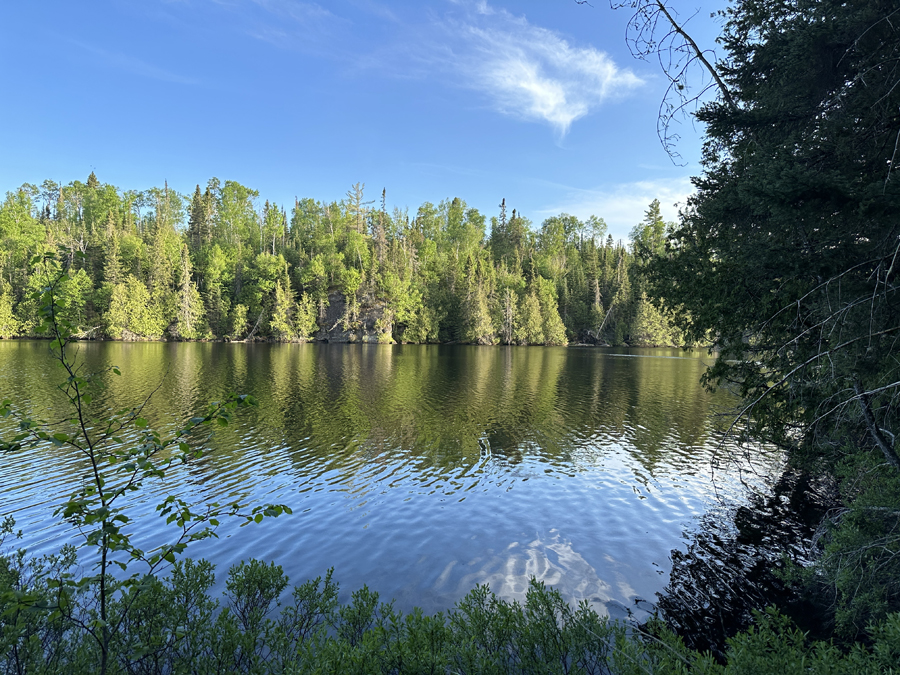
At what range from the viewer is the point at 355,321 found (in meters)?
83.7

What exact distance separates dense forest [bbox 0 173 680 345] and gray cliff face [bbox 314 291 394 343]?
0.68ft

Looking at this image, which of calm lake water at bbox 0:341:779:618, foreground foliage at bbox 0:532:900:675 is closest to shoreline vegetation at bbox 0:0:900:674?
foreground foliage at bbox 0:532:900:675

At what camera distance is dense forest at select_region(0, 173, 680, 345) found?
245 feet

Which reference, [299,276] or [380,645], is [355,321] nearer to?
[299,276]

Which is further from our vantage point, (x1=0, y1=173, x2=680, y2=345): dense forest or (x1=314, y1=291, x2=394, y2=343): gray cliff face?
(x1=314, y1=291, x2=394, y2=343): gray cliff face

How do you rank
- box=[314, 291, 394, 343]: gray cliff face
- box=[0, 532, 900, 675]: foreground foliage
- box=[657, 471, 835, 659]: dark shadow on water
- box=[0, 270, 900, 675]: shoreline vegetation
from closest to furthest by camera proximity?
box=[0, 270, 900, 675]: shoreline vegetation < box=[0, 532, 900, 675]: foreground foliage < box=[657, 471, 835, 659]: dark shadow on water < box=[314, 291, 394, 343]: gray cliff face

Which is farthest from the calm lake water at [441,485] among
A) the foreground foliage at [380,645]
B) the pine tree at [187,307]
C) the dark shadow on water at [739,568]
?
the pine tree at [187,307]

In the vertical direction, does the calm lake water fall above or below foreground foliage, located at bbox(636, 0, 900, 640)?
below

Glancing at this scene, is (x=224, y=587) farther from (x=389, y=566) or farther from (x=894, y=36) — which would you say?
(x=894, y=36)

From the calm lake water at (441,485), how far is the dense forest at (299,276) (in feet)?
171

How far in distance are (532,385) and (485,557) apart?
25597mm

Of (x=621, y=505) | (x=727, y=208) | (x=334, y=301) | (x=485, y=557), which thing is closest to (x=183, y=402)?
(x=485, y=557)

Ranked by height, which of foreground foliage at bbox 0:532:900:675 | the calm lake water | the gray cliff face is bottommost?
the calm lake water

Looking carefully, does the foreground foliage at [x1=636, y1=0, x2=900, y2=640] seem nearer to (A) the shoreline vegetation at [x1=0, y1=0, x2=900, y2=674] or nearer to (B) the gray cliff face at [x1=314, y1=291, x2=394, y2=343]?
(A) the shoreline vegetation at [x1=0, y1=0, x2=900, y2=674]
